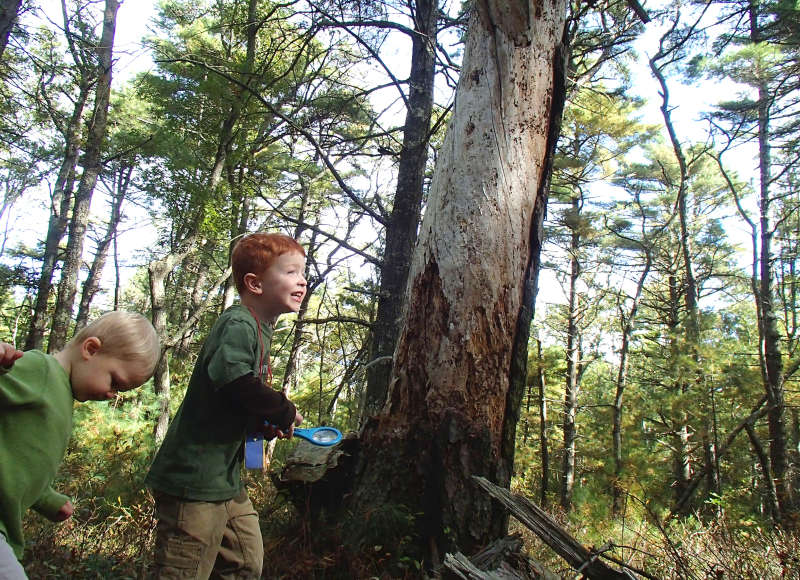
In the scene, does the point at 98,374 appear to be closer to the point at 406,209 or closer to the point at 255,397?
the point at 255,397

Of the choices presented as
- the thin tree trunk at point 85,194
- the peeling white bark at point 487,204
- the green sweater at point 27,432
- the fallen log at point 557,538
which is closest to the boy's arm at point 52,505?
the green sweater at point 27,432

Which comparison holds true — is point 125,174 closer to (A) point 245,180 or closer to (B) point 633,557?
(A) point 245,180

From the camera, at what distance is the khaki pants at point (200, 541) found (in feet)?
5.79

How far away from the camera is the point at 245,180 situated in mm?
9203

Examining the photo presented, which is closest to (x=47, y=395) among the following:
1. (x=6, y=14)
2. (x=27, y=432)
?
(x=27, y=432)

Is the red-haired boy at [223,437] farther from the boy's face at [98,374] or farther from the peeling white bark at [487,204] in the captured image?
the peeling white bark at [487,204]

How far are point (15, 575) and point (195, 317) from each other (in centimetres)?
653

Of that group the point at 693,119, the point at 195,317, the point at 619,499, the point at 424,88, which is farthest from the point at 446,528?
the point at 693,119

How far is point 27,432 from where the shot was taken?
1.41 meters

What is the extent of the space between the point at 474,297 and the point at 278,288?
97cm

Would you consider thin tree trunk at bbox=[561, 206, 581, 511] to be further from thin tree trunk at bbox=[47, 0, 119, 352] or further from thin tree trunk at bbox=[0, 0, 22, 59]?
thin tree trunk at bbox=[0, 0, 22, 59]

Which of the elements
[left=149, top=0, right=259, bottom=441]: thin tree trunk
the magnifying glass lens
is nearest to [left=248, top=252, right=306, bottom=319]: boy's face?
the magnifying glass lens

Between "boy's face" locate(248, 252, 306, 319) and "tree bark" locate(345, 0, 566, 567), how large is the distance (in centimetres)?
64

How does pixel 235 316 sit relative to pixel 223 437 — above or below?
above
